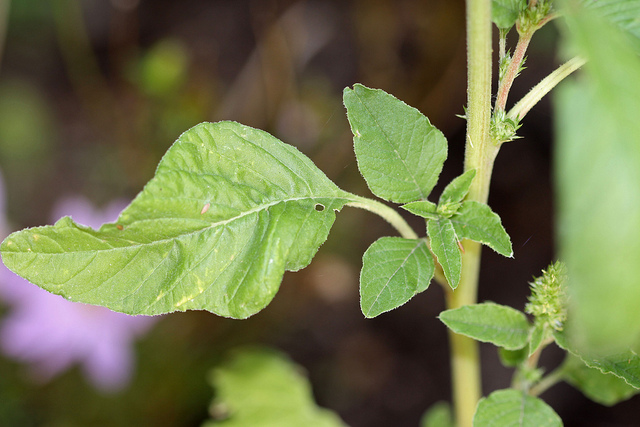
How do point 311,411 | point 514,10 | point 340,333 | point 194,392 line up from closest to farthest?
point 514,10, point 311,411, point 194,392, point 340,333

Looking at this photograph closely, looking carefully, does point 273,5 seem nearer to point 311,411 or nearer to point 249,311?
point 311,411

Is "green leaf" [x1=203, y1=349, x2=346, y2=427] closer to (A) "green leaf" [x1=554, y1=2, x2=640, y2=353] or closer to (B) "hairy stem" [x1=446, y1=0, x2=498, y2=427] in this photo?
(B) "hairy stem" [x1=446, y1=0, x2=498, y2=427]

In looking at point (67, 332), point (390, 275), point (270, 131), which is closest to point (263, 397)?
point (67, 332)

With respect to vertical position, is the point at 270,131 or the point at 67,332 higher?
the point at 270,131

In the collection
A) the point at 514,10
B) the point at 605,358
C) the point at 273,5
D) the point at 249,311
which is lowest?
the point at 605,358

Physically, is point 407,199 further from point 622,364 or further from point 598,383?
point 598,383

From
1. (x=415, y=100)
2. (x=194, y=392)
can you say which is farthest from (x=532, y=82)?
(x=194, y=392)

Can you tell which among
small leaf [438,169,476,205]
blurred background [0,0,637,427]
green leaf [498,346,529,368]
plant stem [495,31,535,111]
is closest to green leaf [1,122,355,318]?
small leaf [438,169,476,205]

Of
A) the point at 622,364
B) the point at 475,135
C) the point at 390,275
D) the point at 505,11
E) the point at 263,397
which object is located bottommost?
the point at 263,397
